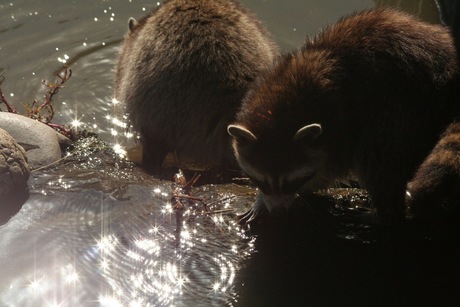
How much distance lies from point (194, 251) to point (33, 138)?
5.99 ft

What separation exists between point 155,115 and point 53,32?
310cm

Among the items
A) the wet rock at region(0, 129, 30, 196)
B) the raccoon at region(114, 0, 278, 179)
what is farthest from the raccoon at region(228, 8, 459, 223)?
the wet rock at region(0, 129, 30, 196)

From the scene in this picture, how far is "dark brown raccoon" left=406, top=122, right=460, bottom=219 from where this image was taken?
11.5 feet

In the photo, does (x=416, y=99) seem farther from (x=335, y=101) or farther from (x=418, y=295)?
(x=418, y=295)

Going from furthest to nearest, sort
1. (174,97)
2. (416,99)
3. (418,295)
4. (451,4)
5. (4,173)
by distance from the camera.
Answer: (451,4)
(174,97)
(4,173)
(416,99)
(418,295)

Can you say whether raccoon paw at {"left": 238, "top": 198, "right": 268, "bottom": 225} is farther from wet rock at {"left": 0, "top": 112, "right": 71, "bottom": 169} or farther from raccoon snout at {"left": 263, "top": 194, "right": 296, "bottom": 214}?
wet rock at {"left": 0, "top": 112, "right": 71, "bottom": 169}

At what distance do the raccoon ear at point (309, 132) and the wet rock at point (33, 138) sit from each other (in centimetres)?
195

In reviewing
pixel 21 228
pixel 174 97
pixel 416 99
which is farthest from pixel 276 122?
pixel 21 228

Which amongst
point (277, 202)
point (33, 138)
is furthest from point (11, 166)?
point (277, 202)

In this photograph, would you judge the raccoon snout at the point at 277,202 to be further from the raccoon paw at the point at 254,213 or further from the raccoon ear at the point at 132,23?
the raccoon ear at the point at 132,23

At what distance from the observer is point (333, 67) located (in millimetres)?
4180

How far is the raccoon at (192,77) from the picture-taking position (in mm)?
4918

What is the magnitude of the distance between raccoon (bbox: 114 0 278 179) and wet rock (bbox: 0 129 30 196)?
3.58 feet

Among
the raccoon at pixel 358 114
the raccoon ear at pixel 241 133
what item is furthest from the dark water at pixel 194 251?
the raccoon ear at pixel 241 133
